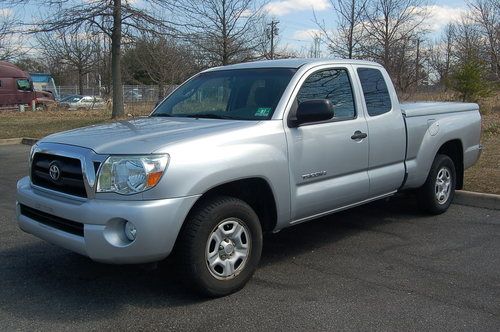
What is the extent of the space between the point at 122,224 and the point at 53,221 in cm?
72

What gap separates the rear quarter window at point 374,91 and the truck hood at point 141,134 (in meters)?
1.63

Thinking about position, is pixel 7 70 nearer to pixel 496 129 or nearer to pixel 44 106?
pixel 44 106

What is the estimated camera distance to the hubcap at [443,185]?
6453 mm

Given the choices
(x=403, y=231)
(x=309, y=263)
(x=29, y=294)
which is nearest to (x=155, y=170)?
(x=29, y=294)

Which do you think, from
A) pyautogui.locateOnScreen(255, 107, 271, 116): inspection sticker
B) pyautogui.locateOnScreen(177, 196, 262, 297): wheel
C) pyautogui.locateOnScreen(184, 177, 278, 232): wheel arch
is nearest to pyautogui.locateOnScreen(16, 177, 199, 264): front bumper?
pyautogui.locateOnScreen(177, 196, 262, 297): wheel

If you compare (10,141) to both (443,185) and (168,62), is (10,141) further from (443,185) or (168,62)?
(168,62)

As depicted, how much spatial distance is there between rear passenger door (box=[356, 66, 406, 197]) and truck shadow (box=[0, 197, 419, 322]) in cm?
76

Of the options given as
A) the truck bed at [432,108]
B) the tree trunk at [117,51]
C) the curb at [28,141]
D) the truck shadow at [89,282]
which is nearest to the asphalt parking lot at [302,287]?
the truck shadow at [89,282]

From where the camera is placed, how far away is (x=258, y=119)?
4500mm

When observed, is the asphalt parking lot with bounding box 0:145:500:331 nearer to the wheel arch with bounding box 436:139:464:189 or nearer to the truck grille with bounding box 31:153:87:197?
the truck grille with bounding box 31:153:87:197

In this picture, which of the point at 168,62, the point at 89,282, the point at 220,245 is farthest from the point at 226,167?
the point at 168,62

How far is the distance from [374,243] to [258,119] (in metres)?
1.96

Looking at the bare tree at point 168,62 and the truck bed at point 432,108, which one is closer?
the truck bed at point 432,108

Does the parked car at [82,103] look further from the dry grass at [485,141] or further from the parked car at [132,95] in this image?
the dry grass at [485,141]
